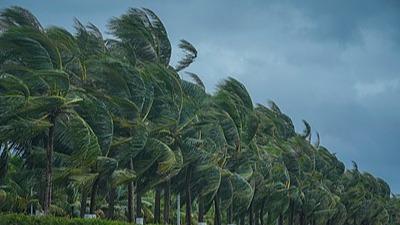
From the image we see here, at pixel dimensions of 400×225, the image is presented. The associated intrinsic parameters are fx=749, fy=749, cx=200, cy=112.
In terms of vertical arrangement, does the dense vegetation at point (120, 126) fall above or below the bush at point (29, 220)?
above

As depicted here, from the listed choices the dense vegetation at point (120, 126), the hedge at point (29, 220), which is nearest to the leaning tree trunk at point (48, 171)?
the dense vegetation at point (120, 126)

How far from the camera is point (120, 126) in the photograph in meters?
33.1

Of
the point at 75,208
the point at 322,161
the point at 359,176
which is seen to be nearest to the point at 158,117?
the point at 75,208

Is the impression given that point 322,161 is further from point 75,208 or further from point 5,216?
point 5,216

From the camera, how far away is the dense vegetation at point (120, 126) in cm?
2827

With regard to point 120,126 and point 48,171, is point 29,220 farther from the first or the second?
point 120,126

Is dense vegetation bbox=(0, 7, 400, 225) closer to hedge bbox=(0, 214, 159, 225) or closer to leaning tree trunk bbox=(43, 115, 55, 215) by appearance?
leaning tree trunk bbox=(43, 115, 55, 215)

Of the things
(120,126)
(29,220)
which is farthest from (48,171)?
(120,126)

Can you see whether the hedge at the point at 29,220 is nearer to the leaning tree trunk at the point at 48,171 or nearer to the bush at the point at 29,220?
the bush at the point at 29,220

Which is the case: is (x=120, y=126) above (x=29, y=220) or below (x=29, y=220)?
above

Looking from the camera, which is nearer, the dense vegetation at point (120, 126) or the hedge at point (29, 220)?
the hedge at point (29, 220)

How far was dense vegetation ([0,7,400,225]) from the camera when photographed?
28266 millimetres

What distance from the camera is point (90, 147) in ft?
92.8

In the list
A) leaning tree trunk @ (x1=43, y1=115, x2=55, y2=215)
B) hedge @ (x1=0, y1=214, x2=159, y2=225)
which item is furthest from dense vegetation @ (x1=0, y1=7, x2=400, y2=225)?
hedge @ (x1=0, y1=214, x2=159, y2=225)
